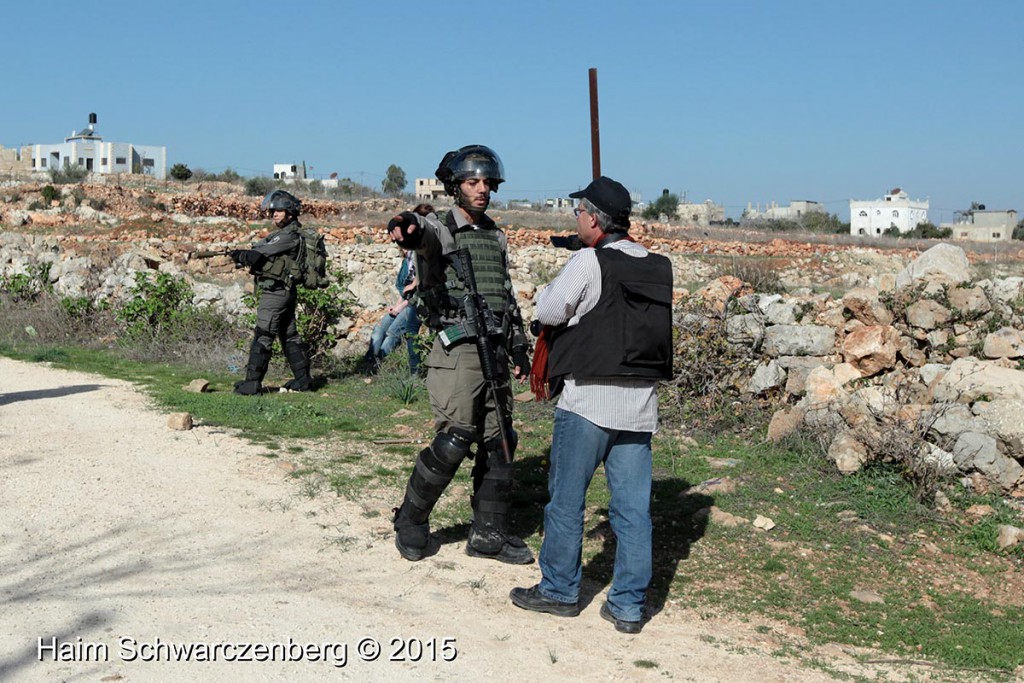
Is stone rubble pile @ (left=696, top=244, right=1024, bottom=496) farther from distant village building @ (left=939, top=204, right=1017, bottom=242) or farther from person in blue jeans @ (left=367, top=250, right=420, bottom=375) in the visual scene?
distant village building @ (left=939, top=204, right=1017, bottom=242)

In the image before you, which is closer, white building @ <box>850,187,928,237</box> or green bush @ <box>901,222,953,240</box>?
green bush @ <box>901,222,953,240</box>

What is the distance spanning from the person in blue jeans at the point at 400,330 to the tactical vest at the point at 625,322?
18.1 ft

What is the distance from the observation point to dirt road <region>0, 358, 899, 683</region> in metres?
4.01

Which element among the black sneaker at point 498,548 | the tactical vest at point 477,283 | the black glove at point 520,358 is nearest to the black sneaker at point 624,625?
the black sneaker at point 498,548

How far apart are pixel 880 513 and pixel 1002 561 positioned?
713 mm

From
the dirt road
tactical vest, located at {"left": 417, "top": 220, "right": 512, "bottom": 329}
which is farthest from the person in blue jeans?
tactical vest, located at {"left": 417, "top": 220, "right": 512, "bottom": 329}

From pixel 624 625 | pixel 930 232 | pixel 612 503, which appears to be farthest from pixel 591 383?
pixel 930 232

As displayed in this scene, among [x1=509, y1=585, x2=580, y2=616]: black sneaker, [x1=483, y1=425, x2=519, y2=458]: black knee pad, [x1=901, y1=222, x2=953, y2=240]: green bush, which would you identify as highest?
[x1=901, y1=222, x2=953, y2=240]: green bush

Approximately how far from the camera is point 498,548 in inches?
213

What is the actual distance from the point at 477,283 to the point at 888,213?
258 ft

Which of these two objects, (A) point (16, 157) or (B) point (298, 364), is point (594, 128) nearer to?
(B) point (298, 364)

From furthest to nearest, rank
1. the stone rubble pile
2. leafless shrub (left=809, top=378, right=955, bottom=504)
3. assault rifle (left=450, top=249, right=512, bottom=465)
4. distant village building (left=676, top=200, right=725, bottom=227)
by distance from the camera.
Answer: distant village building (left=676, top=200, right=725, bottom=227) < the stone rubble pile < leafless shrub (left=809, top=378, right=955, bottom=504) < assault rifle (left=450, top=249, right=512, bottom=465)

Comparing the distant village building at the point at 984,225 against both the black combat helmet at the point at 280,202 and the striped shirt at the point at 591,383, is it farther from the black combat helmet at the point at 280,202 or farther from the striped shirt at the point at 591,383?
the striped shirt at the point at 591,383

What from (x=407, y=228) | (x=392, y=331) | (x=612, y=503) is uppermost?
(x=407, y=228)
